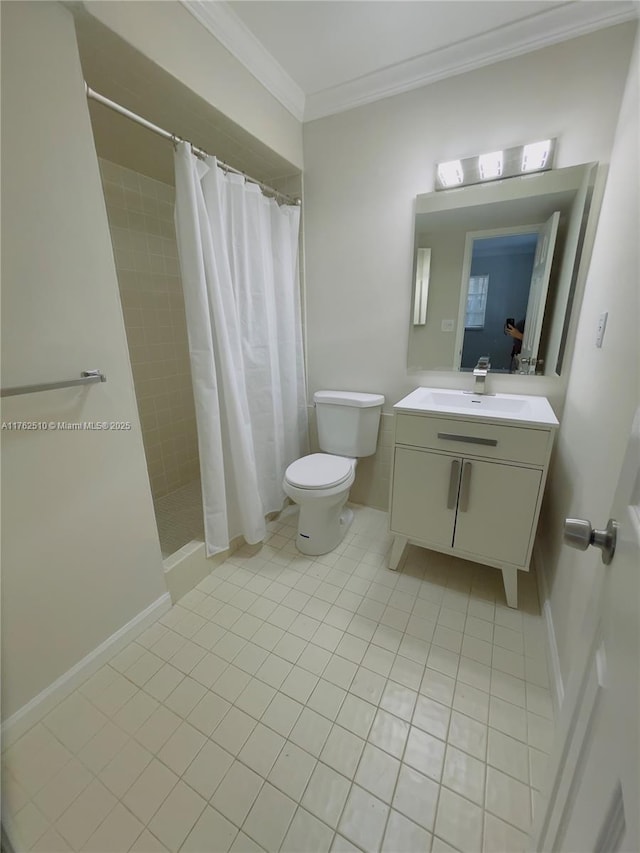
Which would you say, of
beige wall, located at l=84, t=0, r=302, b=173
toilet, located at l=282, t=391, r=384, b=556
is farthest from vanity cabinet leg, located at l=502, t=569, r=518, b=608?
beige wall, located at l=84, t=0, r=302, b=173

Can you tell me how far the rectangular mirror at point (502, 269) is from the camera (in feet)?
4.94

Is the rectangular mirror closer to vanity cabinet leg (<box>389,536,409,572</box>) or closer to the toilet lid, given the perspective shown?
the toilet lid

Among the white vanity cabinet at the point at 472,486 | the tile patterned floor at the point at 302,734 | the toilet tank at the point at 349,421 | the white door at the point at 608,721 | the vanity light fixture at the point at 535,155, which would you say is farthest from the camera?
the toilet tank at the point at 349,421

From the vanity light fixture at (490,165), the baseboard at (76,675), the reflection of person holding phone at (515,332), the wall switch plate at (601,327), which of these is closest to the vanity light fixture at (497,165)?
the vanity light fixture at (490,165)

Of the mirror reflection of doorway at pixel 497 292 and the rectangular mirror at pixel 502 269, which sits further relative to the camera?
the mirror reflection of doorway at pixel 497 292

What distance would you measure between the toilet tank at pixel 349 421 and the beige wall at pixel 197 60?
4.19 feet

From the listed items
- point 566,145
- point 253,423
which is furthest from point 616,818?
point 566,145

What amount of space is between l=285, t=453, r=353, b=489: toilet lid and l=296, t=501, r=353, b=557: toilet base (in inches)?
5.5

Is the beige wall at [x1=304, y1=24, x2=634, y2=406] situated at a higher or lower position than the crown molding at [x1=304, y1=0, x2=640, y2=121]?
lower

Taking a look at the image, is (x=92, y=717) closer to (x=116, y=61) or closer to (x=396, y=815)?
(x=396, y=815)

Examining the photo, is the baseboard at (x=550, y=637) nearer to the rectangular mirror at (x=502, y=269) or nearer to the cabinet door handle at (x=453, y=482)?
the cabinet door handle at (x=453, y=482)

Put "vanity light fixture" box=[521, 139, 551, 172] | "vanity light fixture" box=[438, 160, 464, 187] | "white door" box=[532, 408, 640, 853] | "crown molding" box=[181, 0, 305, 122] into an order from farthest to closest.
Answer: "vanity light fixture" box=[438, 160, 464, 187] < "vanity light fixture" box=[521, 139, 551, 172] < "crown molding" box=[181, 0, 305, 122] < "white door" box=[532, 408, 640, 853]

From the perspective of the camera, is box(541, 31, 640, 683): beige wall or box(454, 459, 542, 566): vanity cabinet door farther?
box(454, 459, 542, 566): vanity cabinet door

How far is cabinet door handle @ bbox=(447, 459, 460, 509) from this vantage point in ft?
4.82
